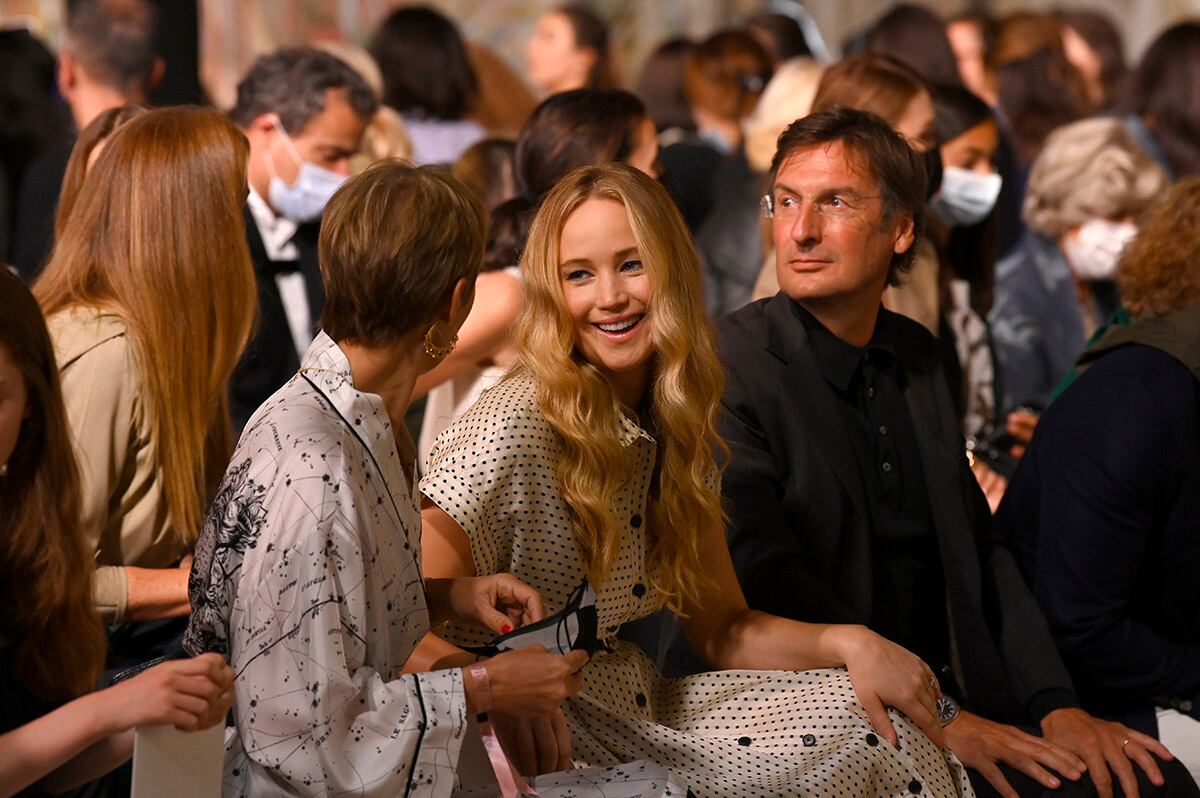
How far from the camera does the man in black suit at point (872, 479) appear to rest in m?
3.26

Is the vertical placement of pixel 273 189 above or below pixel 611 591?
above

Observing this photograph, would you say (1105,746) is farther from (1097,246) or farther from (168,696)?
(1097,246)

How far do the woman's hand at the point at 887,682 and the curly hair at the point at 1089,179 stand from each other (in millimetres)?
3199

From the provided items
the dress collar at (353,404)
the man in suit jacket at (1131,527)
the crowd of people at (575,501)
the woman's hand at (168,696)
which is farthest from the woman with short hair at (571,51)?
the woman's hand at (168,696)

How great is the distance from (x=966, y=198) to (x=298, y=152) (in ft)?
6.75

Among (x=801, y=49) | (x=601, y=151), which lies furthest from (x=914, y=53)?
(x=601, y=151)

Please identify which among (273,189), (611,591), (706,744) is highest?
(273,189)

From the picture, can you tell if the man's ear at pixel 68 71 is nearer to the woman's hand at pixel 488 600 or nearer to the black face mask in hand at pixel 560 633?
the woman's hand at pixel 488 600

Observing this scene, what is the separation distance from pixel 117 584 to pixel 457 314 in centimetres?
104

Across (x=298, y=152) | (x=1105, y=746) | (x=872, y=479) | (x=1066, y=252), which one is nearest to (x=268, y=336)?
(x=298, y=152)

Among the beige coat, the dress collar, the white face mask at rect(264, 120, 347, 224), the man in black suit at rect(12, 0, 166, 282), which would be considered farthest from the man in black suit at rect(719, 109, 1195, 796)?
the man in black suit at rect(12, 0, 166, 282)

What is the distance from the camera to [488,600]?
2646mm

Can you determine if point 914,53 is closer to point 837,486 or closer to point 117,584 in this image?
point 837,486

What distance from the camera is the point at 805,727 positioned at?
9.62 feet
